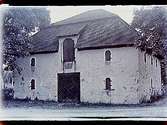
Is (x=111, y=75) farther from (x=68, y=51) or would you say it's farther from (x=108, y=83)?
(x=68, y=51)

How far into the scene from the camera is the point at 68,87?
239cm

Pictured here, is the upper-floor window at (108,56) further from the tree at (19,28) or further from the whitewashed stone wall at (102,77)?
the tree at (19,28)

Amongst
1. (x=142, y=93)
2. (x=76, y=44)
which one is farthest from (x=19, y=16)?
(x=142, y=93)

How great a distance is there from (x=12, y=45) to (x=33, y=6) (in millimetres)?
233

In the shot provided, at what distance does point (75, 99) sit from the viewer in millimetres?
2354

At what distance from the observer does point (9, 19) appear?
2.35 metres

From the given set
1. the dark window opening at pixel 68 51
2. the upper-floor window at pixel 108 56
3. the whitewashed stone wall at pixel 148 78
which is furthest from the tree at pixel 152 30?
the dark window opening at pixel 68 51

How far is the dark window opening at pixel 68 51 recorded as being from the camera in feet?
7.86

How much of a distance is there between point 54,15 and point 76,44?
194mm

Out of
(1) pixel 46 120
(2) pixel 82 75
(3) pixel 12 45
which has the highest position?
(3) pixel 12 45

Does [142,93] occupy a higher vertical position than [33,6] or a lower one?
lower

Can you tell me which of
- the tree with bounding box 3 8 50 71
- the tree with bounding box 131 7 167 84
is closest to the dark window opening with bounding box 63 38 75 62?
the tree with bounding box 3 8 50 71

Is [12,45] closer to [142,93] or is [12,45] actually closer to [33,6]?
[33,6]

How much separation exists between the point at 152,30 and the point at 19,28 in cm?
70
